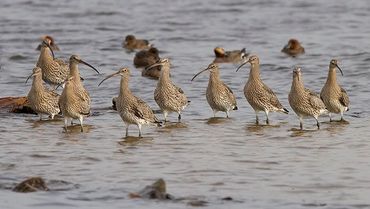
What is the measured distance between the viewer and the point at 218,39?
31.2m

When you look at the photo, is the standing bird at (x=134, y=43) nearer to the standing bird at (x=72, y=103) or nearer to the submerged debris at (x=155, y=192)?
the standing bird at (x=72, y=103)

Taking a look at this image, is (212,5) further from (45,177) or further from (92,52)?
(45,177)

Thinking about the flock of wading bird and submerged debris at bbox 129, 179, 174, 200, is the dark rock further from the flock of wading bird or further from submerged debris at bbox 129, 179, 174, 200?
submerged debris at bbox 129, 179, 174, 200

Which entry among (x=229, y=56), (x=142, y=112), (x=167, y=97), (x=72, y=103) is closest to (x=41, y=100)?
(x=72, y=103)

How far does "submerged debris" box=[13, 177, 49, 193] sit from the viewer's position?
507 inches

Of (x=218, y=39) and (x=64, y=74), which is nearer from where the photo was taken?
(x=64, y=74)

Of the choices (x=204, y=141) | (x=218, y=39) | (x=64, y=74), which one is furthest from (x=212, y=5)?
(x=204, y=141)

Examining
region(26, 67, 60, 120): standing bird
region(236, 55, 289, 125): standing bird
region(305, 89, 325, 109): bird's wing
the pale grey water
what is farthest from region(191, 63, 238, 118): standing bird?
region(26, 67, 60, 120): standing bird

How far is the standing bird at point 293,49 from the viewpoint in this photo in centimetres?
2758

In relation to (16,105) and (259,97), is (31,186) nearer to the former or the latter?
(16,105)

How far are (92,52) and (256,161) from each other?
1425 centimetres

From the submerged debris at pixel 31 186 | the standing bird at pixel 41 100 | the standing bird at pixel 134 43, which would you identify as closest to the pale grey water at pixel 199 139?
Result: the submerged debris at pixel 31 186

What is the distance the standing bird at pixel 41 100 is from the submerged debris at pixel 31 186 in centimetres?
550

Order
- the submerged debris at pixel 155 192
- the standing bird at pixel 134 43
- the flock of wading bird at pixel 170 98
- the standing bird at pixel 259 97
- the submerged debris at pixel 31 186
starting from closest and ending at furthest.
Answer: the submerged debris at pixel 155 192, the submerged debris at pixel 31 186, the flock of wading bird at pixel 170 98, the standing bird at pixel 259 97, the standing bird at pixel 134 43
